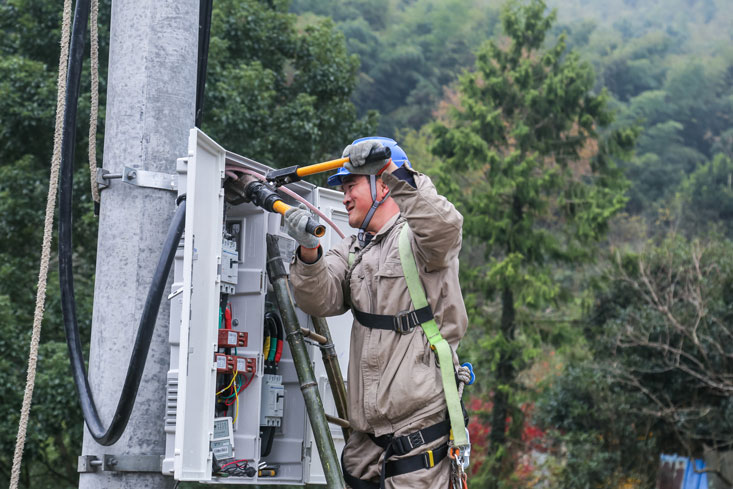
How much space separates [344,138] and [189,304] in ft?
41.9

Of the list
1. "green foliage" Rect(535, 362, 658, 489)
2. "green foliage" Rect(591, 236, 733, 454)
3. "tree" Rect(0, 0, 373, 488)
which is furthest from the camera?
"green foliage" Rect(535, 362, 658, 489)

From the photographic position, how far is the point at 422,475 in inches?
148

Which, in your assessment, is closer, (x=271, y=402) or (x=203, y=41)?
(x=203, y=41)

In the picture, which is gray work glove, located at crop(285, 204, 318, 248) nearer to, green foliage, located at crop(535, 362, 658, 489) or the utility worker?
the utility worker

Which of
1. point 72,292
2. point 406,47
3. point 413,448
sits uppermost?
point 406,47

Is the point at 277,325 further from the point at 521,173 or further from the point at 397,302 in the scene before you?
the point at 521,173

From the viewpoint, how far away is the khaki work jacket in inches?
148

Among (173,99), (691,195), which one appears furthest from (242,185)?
(691,195)

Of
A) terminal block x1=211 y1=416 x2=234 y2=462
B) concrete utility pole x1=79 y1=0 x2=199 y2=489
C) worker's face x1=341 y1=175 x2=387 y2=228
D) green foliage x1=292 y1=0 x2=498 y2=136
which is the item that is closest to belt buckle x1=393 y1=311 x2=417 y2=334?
worker's face x1=341 y1=175 x2=387 y2=228

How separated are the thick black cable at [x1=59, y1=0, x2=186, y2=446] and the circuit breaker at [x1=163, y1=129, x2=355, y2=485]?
0.09 meters

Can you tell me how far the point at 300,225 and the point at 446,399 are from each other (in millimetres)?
966

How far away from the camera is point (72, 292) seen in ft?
11.2

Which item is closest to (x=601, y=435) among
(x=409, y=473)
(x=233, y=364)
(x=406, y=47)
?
(x=409, y=473)

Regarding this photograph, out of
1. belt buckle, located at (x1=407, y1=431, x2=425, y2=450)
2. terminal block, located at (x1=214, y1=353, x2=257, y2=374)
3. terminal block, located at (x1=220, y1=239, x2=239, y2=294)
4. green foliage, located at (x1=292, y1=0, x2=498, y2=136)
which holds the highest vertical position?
green foliage, located at (x1=292, y1=0, x2=498, y2=136)
